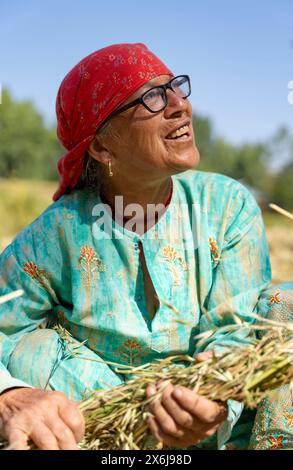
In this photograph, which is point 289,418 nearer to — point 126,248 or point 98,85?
point 126,248

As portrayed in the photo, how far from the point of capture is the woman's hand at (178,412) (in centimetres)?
220

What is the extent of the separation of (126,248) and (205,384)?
3.21 ft

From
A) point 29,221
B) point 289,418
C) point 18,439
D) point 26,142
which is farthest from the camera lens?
point 26,142

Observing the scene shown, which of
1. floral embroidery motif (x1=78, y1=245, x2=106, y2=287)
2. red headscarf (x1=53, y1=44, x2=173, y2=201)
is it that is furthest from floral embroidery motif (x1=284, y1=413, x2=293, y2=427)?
red headscarf (x1=53, y1=44, x2=173, y2=201)

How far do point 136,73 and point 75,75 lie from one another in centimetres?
28

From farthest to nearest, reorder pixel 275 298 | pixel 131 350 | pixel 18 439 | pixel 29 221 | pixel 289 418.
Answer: pixel 29 221 < pixel 131 350 < pixel 275 298 < pixel 289 418 < pixel 18 439

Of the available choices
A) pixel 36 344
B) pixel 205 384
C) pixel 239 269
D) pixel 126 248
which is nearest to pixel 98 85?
pixel 126 248

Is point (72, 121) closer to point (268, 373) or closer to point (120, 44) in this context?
point (120, 44)

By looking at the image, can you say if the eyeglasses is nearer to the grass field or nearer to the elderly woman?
the elderly woman

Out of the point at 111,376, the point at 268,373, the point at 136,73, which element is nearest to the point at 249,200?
the point at 136,73

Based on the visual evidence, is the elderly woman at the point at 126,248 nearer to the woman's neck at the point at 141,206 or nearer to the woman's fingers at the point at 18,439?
the woman's neck at the point at 141,206

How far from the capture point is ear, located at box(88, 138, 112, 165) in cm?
313

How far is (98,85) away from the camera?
10.0 feet

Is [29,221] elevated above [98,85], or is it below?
below
